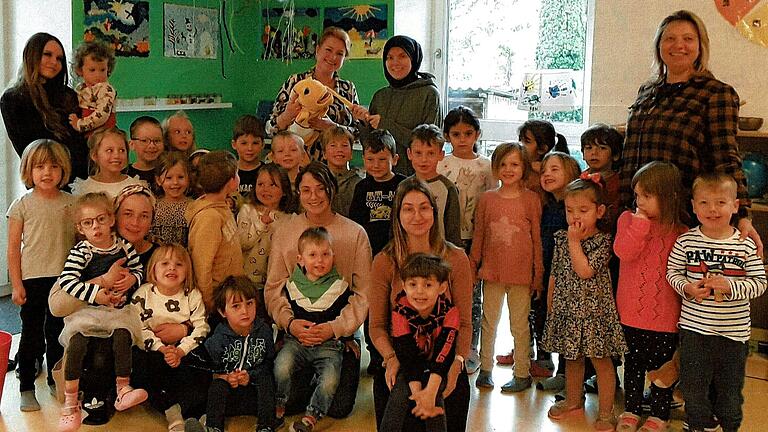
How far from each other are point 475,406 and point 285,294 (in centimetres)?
88

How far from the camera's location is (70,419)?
117 inches

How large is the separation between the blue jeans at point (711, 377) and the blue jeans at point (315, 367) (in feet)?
4.12

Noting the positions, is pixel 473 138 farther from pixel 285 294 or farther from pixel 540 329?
pixel 285 294

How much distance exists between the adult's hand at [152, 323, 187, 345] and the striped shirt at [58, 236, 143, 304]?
0.64 ft

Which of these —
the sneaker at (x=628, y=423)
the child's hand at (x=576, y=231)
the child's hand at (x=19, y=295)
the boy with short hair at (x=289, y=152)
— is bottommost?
the sneaker at (x=628, y=423)

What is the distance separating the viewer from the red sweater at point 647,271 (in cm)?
293

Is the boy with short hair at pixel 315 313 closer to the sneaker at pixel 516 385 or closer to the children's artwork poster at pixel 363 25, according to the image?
the sneaker at pixel 516 385

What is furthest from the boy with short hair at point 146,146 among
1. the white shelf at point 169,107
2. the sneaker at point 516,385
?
the sneaker at point 516,385

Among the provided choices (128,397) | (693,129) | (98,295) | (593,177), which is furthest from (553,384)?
(98,295)

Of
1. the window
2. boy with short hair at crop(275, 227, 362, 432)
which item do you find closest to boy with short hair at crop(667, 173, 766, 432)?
boy with short hair at crop(275, 227, 362, 432)

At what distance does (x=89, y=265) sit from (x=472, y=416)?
1569 millimetres

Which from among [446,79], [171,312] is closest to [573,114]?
[446,79]

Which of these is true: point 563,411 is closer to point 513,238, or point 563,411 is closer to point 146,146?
point 513,238

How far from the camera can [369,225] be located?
3.51 meters
